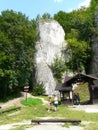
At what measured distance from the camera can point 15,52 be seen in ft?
154

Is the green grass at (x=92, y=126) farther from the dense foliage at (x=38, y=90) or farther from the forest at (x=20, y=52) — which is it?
the dense foliage at (x=38, y=90)

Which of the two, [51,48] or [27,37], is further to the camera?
[51,48]

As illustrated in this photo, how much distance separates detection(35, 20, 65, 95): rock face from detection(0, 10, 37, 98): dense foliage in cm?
201

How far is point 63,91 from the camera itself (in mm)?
39250

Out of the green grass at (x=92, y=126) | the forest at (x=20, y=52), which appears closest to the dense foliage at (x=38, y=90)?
the forest at (x=20, y=52)

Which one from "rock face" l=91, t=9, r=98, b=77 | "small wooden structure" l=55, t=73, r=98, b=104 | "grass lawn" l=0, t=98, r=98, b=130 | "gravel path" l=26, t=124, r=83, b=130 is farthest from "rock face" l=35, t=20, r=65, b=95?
"gravel path" l=26, t=124, r=83, b=130

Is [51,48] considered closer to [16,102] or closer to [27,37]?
[27,37]

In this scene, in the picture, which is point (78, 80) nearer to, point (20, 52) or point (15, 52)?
point (20, 52)

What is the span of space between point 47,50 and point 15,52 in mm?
7581

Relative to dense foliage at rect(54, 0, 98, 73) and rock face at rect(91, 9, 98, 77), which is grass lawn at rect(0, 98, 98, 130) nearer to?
dense foliage at rect(54, 0, 98, 73)

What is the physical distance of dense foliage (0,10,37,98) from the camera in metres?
45.4

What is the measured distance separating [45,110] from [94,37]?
2668 cm

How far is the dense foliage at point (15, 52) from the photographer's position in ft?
149

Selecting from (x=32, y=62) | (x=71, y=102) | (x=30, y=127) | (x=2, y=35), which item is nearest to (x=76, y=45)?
(x=32, y=62)
